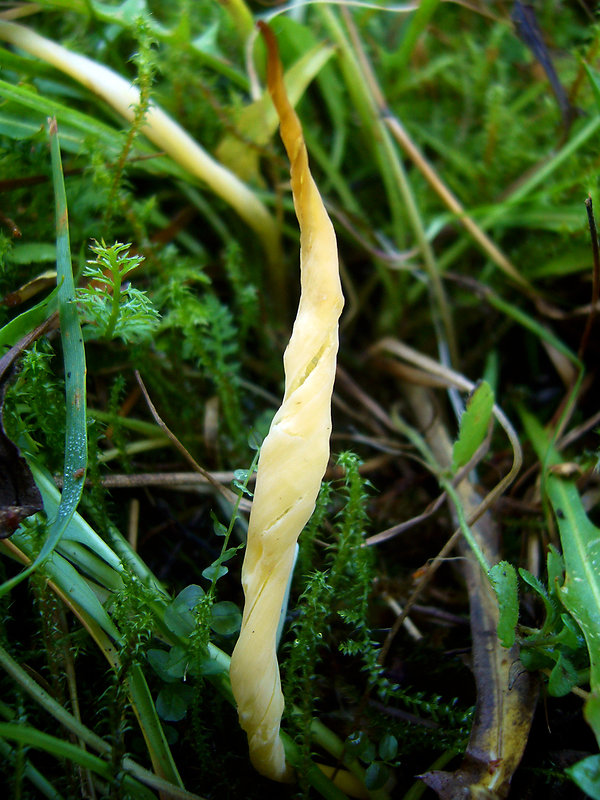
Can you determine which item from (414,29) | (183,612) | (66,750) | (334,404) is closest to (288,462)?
(183,612)

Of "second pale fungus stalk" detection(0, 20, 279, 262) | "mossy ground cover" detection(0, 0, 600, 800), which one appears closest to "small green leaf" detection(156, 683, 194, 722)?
"mossy ground cover" detection(0, 0, 600, 800)

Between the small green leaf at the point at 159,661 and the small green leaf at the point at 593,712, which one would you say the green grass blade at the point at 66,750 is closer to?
the small green leaf at the point at 159,661

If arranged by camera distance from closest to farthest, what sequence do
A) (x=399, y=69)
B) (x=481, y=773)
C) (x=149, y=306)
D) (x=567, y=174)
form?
1. (x=481, y=773)
2. (x=149, y=306)
3. (x=567, y=174)
4. (x=399, y=69)

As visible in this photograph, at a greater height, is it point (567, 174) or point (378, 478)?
point (567, 174)

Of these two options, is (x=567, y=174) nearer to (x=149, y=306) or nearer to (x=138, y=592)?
(x=149, y=306)

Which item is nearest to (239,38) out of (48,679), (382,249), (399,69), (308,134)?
(308,134)

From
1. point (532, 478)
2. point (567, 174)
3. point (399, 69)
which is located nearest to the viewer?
point (532, 478)

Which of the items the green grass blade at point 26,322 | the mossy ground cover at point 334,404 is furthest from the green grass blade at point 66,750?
the green grass blade at point 26,322
